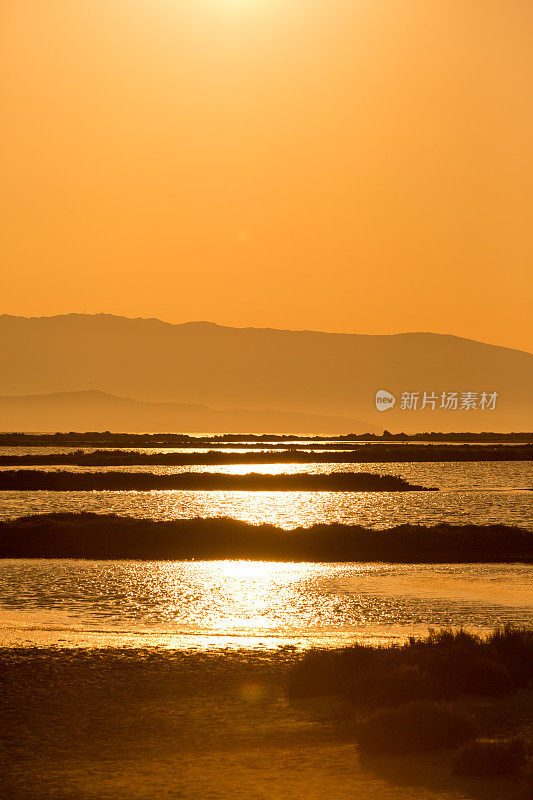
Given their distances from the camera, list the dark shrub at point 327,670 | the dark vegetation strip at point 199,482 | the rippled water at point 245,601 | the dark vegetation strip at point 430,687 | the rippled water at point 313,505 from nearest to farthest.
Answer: the dark vegetation strip at point 430,687 < the dark shrub at point 327,670 < the rippled water at point 245,601 < the rippled water at point 313,505 < the dark vegetation strip at point 199,482

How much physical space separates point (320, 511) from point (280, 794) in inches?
1990

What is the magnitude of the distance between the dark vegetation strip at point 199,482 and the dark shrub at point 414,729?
218 feet

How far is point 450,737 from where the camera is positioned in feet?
45.5

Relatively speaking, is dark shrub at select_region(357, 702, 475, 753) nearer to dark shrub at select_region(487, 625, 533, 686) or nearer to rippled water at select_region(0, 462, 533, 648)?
dark shrub at select_region(487, 625, 533, 686)

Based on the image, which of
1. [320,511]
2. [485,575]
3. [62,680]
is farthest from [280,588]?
[320,511]

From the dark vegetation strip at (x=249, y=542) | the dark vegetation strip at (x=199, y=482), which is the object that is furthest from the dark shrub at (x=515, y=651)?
the dark vegetation strip at (x=199, y=482)

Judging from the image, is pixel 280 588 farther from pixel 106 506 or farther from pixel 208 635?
pixel 106 506

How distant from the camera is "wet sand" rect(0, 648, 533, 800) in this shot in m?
12.2

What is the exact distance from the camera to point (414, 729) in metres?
13.9

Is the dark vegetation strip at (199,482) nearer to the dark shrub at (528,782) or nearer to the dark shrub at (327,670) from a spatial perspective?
the dark shrub at (327,670)

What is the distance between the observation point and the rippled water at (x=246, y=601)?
2284 centimetres

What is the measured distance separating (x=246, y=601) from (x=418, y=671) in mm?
11591

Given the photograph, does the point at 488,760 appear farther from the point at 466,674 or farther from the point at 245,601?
the point at 245,601

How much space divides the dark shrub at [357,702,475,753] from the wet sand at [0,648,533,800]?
0.73 ft
